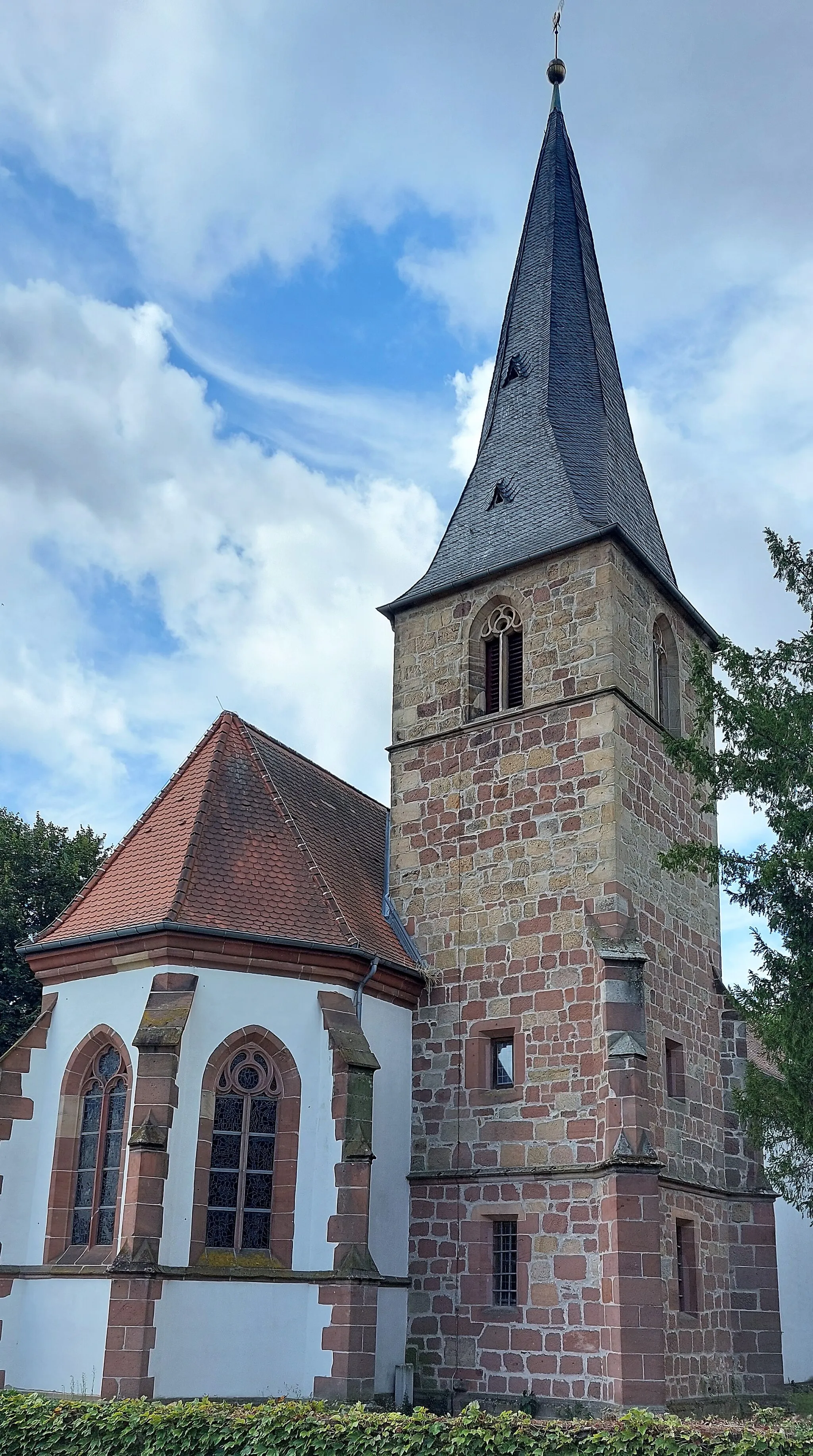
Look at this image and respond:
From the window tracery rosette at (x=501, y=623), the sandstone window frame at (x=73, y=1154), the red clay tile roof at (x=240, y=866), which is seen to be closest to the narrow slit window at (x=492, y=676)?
the window tracery rosette at (x=501, y=623)

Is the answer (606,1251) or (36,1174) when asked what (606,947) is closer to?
(606,1251)

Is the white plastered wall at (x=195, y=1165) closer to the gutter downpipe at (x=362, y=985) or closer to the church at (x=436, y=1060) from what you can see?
the church at (x=436, y=1060)

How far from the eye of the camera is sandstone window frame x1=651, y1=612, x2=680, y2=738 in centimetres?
2041

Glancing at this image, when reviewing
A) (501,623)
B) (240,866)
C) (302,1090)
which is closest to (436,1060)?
(302,1090)

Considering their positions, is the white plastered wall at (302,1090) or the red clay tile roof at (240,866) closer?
the white plastered wall at (302,1090)

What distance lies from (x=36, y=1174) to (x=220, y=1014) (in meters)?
3.18

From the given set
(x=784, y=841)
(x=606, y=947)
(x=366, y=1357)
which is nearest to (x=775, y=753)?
(x=784, y=841)

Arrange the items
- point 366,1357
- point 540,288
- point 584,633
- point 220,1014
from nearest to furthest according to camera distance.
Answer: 1. point 366,1357
2. point 220,1014
3. point 584,633
4. point 540,288

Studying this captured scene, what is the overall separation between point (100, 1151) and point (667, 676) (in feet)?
36.6

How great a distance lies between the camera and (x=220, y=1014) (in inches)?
634

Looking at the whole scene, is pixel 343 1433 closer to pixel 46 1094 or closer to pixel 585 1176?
pixel 585 1176

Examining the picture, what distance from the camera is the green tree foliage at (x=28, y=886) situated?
1007 inches

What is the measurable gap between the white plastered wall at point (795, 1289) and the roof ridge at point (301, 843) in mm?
15559

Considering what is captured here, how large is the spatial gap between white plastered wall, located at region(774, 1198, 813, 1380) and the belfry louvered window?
14.7 m
